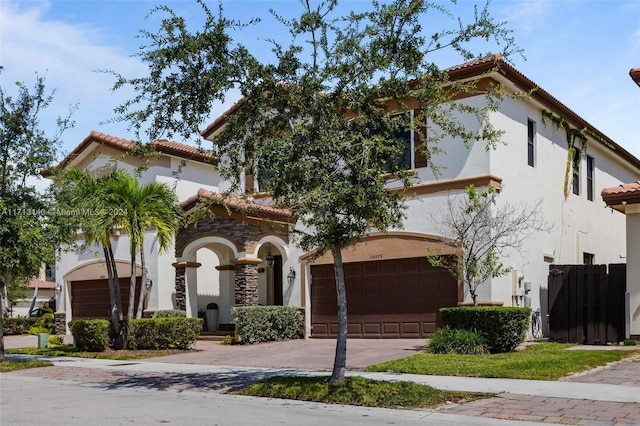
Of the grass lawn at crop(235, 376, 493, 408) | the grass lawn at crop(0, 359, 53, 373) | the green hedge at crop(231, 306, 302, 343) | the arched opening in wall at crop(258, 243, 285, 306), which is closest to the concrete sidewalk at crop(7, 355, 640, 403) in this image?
the grass lawn at crop(0, 359, 53, 373)

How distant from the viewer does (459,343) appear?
16.9 metres

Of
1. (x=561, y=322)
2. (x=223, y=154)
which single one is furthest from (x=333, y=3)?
(x=561, y=322)

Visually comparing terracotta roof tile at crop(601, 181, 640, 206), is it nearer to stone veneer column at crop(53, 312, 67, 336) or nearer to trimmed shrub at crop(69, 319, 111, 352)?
trimmed shrub at crop(69, 319, 111, 352)

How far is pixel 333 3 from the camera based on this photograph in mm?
12375

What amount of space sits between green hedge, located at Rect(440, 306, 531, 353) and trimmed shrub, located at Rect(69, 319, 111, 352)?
10403mm

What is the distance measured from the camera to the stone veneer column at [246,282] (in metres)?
23.9

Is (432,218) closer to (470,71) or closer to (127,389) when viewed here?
(470,71)

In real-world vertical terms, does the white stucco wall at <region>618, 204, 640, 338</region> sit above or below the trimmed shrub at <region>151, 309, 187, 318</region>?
above

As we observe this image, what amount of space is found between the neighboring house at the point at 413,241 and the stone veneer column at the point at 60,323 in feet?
7.39

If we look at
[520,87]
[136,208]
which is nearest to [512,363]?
[520,87]

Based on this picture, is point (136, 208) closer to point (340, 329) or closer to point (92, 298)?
point (92, 298)

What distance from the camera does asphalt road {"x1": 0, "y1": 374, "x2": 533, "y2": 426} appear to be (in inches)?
381

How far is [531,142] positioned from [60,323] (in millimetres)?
21249

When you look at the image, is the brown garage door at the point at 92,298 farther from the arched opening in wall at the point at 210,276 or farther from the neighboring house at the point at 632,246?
the neighboring house at the point at 632,246
